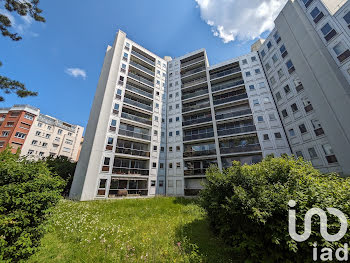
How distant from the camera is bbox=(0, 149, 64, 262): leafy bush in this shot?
13.3ft

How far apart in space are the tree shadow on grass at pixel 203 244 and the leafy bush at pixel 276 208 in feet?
2.49

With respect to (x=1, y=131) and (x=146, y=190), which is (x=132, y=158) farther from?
(x=1, y=131)

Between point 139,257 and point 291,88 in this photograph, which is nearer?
point 139,257

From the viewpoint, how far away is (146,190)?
2291 cm

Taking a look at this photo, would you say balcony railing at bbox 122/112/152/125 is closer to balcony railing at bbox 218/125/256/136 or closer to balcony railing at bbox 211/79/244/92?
balcony railing at bbox 218/125/256/136

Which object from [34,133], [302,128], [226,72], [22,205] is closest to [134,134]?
[22,205]

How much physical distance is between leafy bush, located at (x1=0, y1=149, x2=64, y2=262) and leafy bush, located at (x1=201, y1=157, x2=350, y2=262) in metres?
7.20

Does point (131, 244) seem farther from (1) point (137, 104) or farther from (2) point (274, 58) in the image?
(2) point (274, 58)

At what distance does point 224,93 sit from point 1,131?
6355 centimetres

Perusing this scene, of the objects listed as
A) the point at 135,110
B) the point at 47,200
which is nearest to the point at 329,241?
the point at 47,200

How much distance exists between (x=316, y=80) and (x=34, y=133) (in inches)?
2664

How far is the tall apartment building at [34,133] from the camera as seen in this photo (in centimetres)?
4081

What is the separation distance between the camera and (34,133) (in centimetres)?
4372

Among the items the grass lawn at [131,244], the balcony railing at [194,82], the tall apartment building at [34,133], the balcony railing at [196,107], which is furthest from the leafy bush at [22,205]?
the tall apartment building at [34,133]
